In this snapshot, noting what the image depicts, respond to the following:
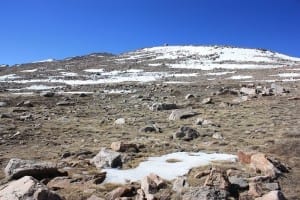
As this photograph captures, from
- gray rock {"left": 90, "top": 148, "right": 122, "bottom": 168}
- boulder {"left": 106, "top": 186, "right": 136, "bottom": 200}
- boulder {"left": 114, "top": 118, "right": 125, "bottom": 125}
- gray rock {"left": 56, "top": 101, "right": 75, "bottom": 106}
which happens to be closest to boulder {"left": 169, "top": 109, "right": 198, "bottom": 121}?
boulder {"left": 114, "top": 118, "right": 125, "bottom": 125}

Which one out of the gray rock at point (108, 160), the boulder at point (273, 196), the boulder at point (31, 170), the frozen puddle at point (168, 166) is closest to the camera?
the boulder at point (273, 196)

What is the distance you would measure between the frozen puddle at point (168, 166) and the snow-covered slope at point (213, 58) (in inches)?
2635

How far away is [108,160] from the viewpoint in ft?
50.2

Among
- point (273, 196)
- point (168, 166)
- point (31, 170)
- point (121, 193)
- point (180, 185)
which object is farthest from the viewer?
point (168, 166)

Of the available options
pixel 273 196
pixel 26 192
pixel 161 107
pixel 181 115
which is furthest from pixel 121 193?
pixel 161 107

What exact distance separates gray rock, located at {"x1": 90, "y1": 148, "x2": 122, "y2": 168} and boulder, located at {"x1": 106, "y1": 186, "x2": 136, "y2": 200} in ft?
9.03

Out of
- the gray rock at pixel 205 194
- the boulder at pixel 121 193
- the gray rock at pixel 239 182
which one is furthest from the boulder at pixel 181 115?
the gray rock at pixel 205 194

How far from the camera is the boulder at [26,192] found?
10.7 metres

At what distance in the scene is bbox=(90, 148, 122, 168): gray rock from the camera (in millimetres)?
15172

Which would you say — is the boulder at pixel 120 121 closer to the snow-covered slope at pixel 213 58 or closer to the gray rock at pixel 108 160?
the gray rock at pixel 108 160

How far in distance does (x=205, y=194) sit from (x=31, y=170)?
5.41 meters

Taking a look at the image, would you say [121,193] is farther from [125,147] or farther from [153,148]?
[153,148]

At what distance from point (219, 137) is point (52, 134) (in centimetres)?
830

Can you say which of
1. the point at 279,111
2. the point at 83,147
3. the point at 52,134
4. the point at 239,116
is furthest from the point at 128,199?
the point at 279,111
